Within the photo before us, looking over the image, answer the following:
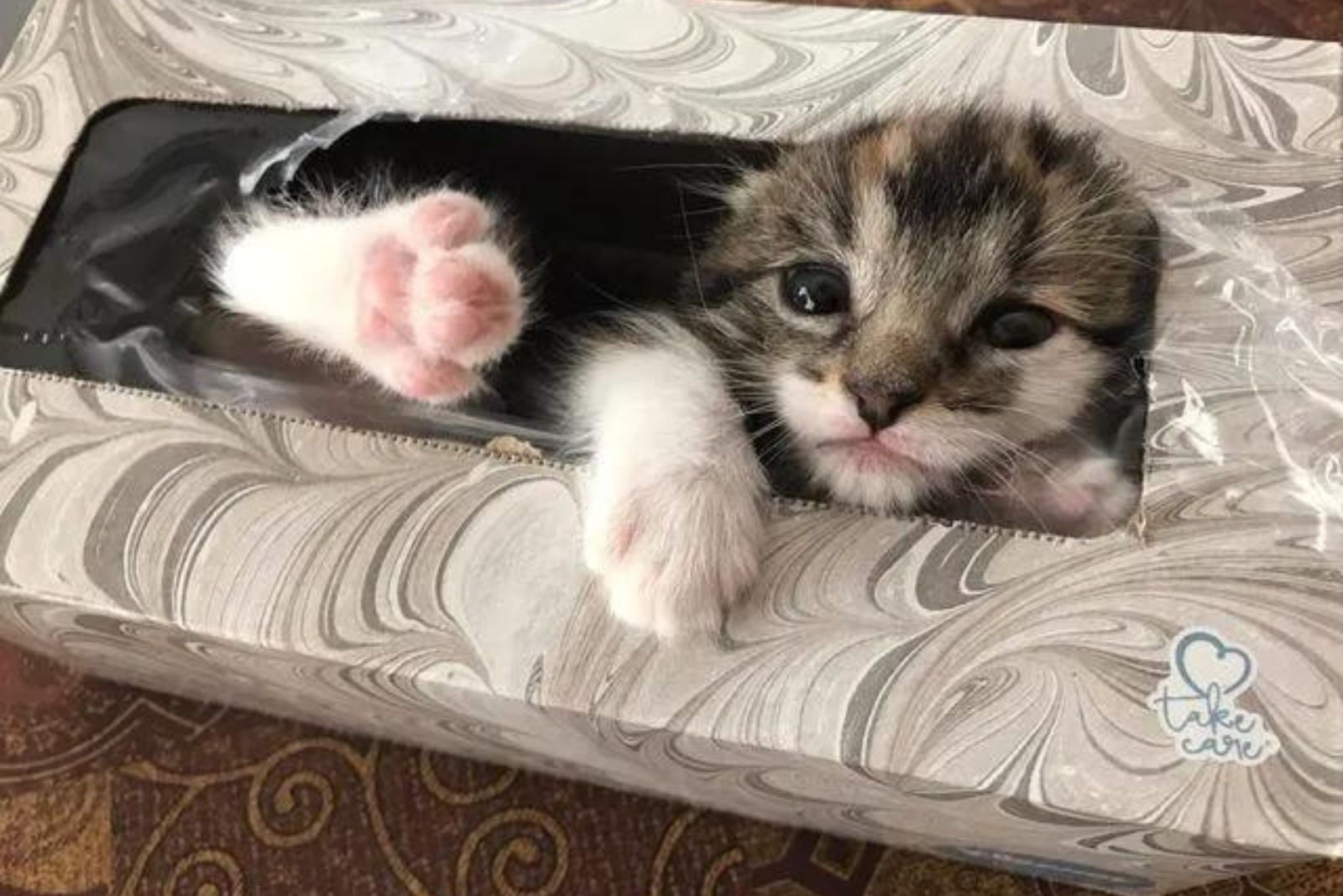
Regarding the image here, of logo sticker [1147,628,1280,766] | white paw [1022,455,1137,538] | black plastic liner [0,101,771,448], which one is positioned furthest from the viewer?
black plastic liner [0,101,771,448]

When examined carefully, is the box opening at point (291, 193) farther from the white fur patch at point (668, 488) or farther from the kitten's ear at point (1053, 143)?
the kitten's ear at point (1053, 143)

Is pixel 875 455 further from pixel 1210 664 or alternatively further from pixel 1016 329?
pixel 1210 664

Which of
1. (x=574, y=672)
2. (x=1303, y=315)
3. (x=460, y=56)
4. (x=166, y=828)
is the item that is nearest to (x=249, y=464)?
(x=574, y=672)

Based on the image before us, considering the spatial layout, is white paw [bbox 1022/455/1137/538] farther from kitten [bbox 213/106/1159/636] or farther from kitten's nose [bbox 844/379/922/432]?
kitten's nose [bbox 844/379/922/432]

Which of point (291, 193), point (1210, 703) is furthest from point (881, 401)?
point (291, 193)

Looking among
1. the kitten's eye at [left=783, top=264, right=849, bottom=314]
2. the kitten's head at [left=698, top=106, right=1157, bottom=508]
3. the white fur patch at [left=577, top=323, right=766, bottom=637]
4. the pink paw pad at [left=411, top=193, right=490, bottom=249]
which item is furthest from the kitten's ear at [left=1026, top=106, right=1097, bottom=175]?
the pink paw pad at [left=411, top=193, right=490, bottom=249]
